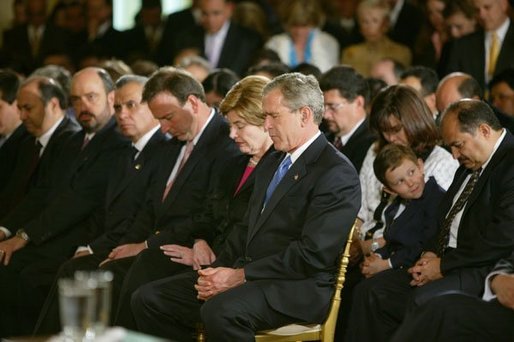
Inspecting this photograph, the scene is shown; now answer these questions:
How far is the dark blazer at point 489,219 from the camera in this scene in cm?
419

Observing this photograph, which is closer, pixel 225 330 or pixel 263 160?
pixel 225 330

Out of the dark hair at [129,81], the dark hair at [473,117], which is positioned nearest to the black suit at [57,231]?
the dark hair at [129,81]

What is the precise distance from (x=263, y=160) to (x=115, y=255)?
1071 millimetres

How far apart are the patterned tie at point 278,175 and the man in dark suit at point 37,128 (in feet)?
7.27

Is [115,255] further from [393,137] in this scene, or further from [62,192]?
[393,137]

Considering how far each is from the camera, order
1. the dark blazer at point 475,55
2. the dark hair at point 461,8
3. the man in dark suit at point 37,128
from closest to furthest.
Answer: the man in dark suit at point 37,128
the dark blazer at point 475,55
the dark hair at point 461,8

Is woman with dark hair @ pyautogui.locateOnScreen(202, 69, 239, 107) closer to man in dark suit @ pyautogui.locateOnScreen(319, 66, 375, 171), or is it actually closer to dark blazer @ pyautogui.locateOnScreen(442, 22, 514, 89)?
man in dark suit @ pyautogui.locateOnScreen(319, 66, 375, 171)

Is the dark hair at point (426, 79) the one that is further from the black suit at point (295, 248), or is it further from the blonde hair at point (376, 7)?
the black suit at point (295, 248)

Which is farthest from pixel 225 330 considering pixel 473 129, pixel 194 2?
pixel 194 2

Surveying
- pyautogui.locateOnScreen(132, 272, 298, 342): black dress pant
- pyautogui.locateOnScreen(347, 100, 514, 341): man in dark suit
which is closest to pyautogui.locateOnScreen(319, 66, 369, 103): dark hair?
pyautogui.locateOnScreen(347, 100, 514, 341): man in dark suit

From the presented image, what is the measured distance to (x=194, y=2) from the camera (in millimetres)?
9516

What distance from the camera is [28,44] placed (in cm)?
993

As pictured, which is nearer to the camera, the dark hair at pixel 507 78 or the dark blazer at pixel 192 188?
the dark blazer at pixel 192 188

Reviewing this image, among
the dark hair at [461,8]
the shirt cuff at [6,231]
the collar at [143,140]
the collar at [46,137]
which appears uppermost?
the dark hair at [461,8]
